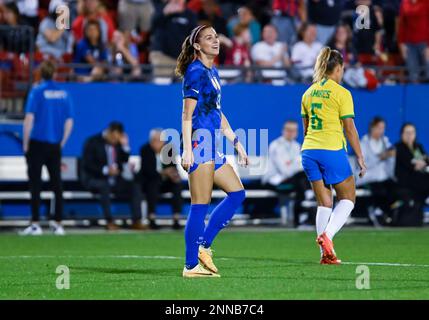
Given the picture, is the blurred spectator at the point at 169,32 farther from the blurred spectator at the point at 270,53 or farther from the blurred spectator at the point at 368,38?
the blurred spectator at the point at 368,38

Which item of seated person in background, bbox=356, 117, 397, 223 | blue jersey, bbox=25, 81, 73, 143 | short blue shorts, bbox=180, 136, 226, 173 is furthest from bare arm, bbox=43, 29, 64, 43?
short blue shorts, bbox=180, 136, 226, 173

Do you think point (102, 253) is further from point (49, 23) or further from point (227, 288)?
point (49, 23)

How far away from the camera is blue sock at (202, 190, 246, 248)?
1160 centimetres

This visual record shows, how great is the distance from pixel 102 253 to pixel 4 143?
22.4ft

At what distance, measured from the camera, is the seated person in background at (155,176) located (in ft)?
71.2

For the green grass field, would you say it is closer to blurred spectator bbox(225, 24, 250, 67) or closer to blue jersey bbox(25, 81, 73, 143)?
blue jersey bbox(25, 81, 73, 143)

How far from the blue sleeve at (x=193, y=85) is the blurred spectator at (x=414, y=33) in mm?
13265

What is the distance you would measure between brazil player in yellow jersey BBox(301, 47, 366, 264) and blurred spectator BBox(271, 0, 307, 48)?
11046 millimetres

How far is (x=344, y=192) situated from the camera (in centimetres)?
1347

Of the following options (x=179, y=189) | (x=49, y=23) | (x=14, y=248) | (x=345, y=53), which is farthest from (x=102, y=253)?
(x=345, y=53)

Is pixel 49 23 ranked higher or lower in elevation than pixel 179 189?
higher

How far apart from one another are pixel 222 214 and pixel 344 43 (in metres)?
12.6

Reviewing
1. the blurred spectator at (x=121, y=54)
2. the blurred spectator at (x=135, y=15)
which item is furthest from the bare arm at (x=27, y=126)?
the blurred spectator at (x=135, y=15)
